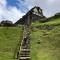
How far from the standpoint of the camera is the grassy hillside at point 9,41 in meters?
52.5

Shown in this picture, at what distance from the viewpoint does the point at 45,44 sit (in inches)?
2303

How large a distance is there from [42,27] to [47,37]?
1375 cm

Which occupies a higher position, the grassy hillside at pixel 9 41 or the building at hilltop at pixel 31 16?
the building at hilltop at pixel 31 16

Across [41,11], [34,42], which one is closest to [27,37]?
[34,42]

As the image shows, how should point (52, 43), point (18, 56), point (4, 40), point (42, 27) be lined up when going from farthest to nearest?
point (42, 27)
point (4, 40)
point (52, 43)
point (18, 56)

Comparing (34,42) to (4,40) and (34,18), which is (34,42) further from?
(34,18)

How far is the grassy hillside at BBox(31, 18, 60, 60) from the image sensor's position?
5032cm

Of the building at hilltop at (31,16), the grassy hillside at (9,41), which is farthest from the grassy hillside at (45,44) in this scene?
the building at hilltop at (31,16)

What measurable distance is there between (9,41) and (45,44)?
26.9 feet

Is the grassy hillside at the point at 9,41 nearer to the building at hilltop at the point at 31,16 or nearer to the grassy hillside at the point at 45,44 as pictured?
the grassy hillside at the point at 45,44

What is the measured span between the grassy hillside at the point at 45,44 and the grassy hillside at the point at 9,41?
3538 millimetres

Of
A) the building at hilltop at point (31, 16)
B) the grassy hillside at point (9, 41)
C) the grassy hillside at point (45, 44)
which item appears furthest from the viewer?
the building at hilltop at point (31, 16)

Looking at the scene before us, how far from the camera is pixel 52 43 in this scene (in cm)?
5834

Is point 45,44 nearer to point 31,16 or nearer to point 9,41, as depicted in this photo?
point 9,41
